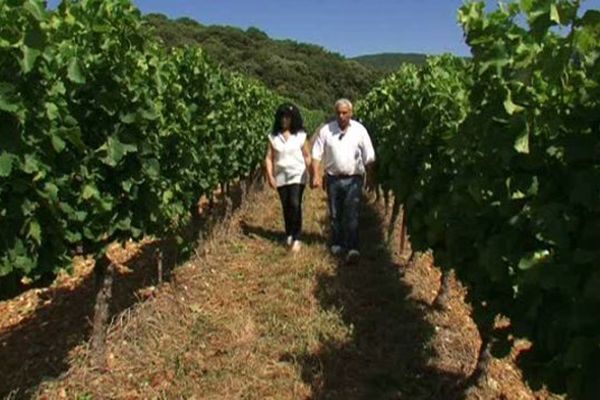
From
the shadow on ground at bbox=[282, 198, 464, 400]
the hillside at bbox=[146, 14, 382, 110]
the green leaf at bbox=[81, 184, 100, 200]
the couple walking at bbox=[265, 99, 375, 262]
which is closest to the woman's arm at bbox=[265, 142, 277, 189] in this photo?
the couple walking at bbox=[265, 99, 375, 262]

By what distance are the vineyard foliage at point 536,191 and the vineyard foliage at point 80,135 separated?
2.28 meters

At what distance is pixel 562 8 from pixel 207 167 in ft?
21.3

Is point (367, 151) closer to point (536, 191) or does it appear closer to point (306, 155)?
point (306, 155)

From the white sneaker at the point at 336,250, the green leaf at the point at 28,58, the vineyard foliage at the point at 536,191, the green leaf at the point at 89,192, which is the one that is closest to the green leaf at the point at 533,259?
the vineyard foliage at the point at 536,191

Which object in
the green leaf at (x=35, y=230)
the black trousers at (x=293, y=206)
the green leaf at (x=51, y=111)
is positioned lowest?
the black trousers at (x=293, y=206)

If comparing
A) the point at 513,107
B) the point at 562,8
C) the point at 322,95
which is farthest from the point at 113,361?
the point at 322,95

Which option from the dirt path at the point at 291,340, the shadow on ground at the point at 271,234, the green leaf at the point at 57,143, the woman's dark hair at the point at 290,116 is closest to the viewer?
the green leaf at the point at 57,143

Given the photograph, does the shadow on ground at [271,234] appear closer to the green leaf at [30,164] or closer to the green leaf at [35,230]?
the green leaf at [35,230]

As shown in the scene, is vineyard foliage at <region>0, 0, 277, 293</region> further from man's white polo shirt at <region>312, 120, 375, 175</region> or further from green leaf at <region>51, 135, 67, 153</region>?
man's white polo shirt at <region>312, 120, 375, 175</region>

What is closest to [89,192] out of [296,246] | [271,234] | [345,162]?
[345,162]

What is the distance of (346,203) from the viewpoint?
7918 mm

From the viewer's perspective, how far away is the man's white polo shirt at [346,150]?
309 inches

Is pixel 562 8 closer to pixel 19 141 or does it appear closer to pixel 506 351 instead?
pixel 506 351

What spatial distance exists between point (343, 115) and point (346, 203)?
1.04 metres
